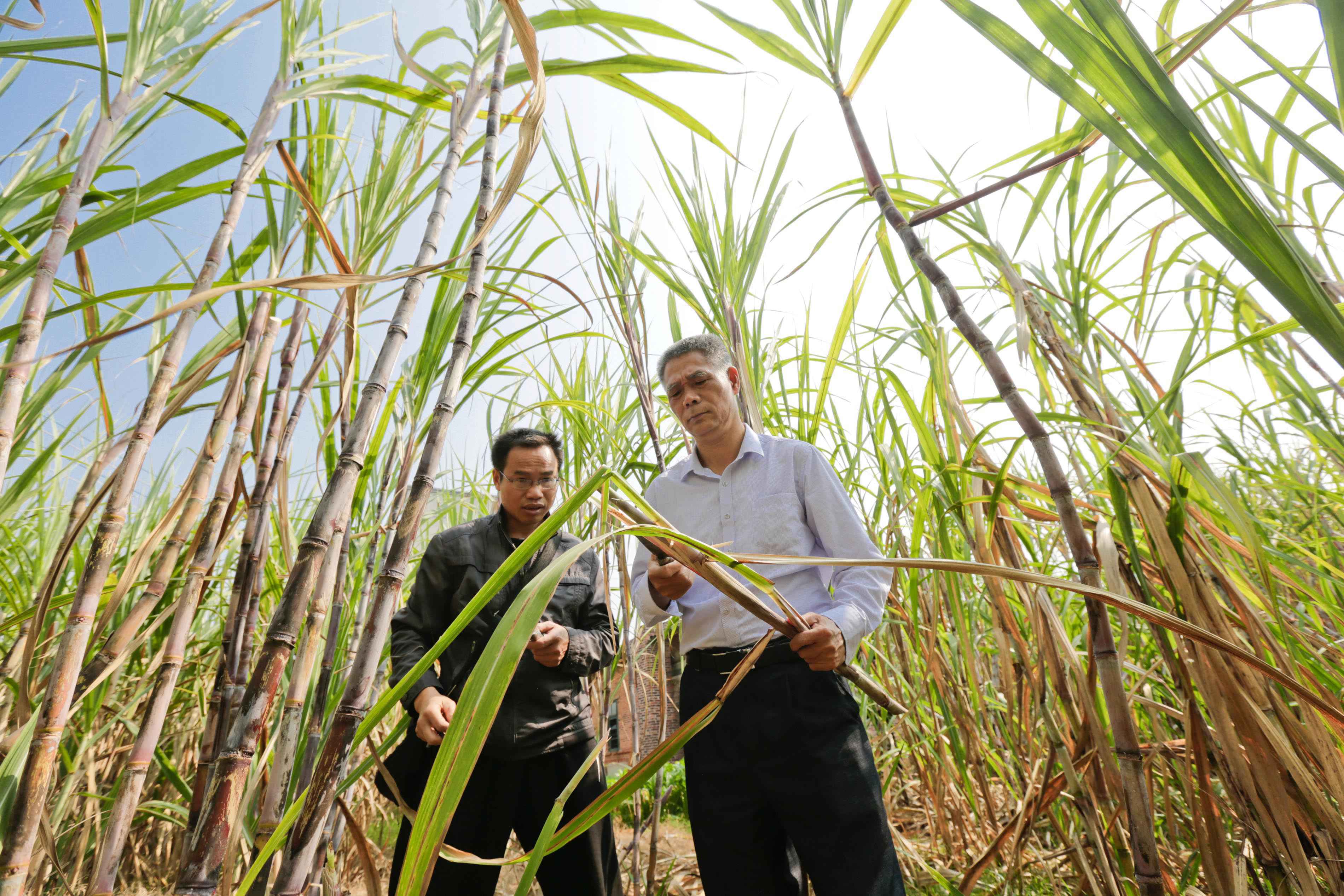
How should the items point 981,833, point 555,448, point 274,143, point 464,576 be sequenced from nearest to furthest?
point 274,143, point 981,833, point 464,576, point 555,448

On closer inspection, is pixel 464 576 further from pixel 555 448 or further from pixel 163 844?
pixel 163 844

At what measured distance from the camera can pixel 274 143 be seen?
0.89 m

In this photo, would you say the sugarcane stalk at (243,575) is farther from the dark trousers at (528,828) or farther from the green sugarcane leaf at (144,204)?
the dark trousers at (528,828)

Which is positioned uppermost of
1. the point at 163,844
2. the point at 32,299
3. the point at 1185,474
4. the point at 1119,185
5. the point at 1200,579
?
the point at 1119,185

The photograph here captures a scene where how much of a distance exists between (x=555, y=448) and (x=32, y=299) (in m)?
1.26

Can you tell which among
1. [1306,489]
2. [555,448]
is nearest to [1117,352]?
[1306,489]

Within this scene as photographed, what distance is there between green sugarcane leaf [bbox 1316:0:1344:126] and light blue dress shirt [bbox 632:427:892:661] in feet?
3.21

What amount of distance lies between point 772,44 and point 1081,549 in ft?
2.10

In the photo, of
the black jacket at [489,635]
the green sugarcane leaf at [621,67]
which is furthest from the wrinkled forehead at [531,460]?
the green sugarcane leaf at [621,67]

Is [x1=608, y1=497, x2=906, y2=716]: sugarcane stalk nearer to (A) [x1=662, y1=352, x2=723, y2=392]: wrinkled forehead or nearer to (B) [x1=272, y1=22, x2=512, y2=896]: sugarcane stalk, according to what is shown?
(B) [x1=272, y1=22, x2=512, y2=896]: sugarcane stalk

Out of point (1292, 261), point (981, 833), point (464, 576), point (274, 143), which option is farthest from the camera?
point (464, 576)

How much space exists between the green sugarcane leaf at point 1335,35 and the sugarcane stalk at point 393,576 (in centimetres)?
47

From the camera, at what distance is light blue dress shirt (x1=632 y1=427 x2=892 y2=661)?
1.29 m

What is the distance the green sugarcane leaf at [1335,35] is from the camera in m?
0.29
